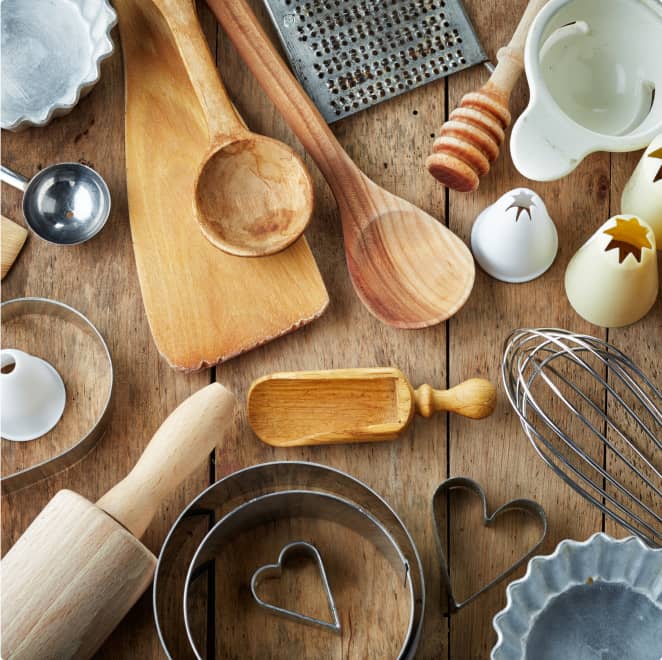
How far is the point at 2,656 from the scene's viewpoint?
1.98ft

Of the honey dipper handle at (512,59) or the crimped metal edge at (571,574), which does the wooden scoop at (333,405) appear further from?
the honey dipper handle at (512,59)

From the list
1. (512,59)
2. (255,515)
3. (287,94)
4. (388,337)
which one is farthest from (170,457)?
(512,59)

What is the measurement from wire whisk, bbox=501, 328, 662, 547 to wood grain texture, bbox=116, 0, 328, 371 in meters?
0.18

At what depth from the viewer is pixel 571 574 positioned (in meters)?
0.67

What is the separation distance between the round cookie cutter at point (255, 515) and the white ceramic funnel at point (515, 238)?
0.21 metres

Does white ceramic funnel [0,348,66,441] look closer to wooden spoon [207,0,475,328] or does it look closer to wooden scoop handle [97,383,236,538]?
wooden scoop handle [97,383,236,538]

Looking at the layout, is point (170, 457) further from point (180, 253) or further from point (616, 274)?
point (616, 274)

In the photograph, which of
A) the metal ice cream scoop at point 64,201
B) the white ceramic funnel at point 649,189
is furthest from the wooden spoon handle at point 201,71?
the white ceramic funnel at point 649,189

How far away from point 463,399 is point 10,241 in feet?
1.28

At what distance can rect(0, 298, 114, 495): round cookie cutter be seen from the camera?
0.70 metres

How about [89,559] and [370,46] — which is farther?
[370,46]

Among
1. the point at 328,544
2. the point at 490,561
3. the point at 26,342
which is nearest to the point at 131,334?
the point at 26,342

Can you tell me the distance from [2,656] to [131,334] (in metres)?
0.26

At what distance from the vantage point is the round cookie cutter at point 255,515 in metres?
0.67
